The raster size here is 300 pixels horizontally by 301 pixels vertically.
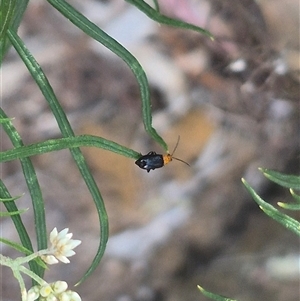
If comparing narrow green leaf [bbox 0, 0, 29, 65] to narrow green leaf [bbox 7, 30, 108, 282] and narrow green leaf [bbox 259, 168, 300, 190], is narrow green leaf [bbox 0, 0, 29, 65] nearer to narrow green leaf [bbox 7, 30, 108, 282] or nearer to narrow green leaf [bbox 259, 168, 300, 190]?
narrow green leaf [bbox 7, 30, 108, 282]

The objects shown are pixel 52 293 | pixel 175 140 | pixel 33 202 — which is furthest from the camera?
pixel 175 140

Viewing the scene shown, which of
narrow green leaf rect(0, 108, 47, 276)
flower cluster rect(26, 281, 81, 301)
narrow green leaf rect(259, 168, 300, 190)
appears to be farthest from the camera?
narrow green leaf rect(259, 168, 300, 190)

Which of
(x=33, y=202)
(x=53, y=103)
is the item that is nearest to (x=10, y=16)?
(x=53, y=103)

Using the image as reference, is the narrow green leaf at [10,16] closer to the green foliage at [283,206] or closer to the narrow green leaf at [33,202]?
the narrow green leaf at [33,202]

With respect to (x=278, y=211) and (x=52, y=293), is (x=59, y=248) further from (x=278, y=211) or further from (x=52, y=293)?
(x=278, y=211)

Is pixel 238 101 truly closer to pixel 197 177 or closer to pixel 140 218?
pixel 197 177

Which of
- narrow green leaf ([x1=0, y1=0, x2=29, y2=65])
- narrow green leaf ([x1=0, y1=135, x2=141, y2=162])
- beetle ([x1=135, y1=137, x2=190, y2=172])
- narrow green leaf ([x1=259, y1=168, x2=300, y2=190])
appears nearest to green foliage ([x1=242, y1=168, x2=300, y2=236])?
narrow green leaf ([x1=259, y1=168, x2=300, y2=190])
